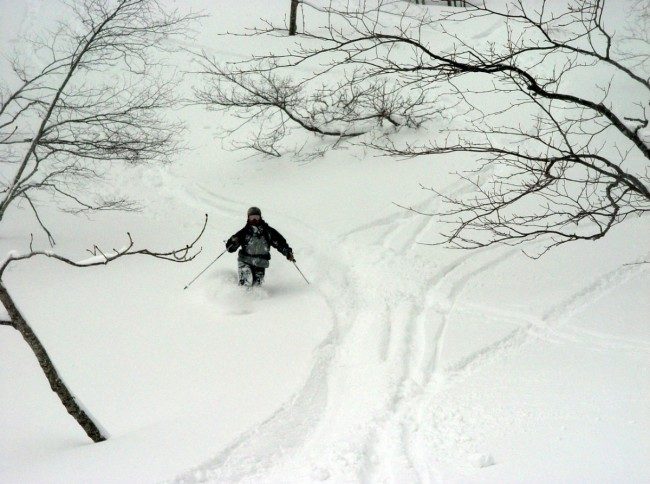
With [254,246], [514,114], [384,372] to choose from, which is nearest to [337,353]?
[384,372]

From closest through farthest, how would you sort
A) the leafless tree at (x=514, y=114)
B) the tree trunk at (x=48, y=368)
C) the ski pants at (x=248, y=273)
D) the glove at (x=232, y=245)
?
1. the tree trunk at (x=48, y=368)
2. the glove at (x=232, y=245)
3. the ski pants at (x=248, y=273)
4. the leafless tree at (x=514, y=114)

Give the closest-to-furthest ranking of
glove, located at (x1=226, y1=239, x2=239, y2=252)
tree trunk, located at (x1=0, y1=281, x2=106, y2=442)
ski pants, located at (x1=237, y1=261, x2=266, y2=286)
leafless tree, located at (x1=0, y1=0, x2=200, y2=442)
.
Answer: tree trunk, located at (x1=0, y1=281, x2=106, y2=442), leafless tree, located at (x1=0, y1=0, x2=200, y2=442), glove, located at (x1=226, y1=239, x2=239, y2=252), ski pants, located at (x1=237, y1=261, x2=266, y2=286)

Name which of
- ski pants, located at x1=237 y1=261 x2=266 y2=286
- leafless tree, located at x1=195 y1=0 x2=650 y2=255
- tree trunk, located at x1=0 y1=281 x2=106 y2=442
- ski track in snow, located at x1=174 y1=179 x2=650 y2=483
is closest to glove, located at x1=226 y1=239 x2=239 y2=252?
ski pants, located at x1=237 y1=261 x2=266 y2=286

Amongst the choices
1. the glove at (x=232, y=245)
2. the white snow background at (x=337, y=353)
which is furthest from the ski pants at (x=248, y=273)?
the glove at (x=232, y=245)

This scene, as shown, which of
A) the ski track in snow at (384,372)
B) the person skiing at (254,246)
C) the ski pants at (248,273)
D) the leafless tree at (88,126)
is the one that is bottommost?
the ski track in snow at (384,372)

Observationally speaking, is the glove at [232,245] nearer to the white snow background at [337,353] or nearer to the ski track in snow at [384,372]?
the white snow background at [337,353]

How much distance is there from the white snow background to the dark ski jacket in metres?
0.52

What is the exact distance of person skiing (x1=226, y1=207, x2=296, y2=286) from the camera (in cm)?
866

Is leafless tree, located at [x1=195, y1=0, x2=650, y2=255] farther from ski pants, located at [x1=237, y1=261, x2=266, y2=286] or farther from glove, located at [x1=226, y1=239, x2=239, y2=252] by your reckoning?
ski pants, located at [x1=237, y1=261, x2=266, y2=286]

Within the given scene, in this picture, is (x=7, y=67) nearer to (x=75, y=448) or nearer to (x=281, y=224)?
(x=281, y=224)

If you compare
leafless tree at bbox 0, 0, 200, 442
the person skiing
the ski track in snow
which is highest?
leafless tree at bbox 0, 0, 200, 442

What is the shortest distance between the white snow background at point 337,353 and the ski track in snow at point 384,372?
0.08ft

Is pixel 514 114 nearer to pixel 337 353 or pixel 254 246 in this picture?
pixel 254 246

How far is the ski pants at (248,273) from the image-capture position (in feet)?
28.7
